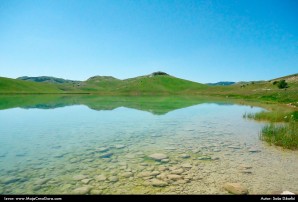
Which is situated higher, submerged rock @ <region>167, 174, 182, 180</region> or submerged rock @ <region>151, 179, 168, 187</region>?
submerged rock @ <region>167, 174, 182, 180</region>

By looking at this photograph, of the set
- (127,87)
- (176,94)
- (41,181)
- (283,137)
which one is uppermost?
(127,87)

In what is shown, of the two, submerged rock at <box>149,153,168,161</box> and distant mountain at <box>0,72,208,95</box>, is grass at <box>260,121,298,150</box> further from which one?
distant mountain at <box>0,72,208,95</box>

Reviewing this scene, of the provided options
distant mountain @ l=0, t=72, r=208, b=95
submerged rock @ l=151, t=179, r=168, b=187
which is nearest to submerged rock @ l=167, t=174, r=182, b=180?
submerged rock @ l=151, t=179, r=168, b=187

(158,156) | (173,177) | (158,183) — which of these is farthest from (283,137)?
(158,183)

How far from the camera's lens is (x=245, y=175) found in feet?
34.6

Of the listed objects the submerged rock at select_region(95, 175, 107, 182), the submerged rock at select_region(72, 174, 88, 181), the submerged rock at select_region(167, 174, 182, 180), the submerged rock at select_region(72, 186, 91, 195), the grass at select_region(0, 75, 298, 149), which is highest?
the grass at select_region(0, 75, 298, 149)

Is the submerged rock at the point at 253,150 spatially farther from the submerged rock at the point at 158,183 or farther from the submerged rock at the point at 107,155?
the submerged rock at the point at 107,155

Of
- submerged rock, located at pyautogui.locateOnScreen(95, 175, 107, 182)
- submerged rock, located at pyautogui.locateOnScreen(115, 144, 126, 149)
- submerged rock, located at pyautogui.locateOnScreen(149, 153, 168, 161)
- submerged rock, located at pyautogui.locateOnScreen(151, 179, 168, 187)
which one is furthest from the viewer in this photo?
submerged rock, located at pyautogui.locateOnScreen(115, 144, 126, 149)

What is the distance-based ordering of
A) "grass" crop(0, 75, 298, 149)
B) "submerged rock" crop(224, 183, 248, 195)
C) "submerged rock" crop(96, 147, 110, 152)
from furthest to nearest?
"grass" crop(0, 75, 298, 149), "submerged rock" crop(96, 147, 110, 152), "submerged rock" crop(224, 183, 248, 195)

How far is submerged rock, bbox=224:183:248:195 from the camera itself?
8.72m

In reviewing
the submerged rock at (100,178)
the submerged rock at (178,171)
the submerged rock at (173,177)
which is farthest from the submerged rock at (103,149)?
the submerged rock at (173,177)

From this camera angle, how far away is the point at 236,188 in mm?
8992

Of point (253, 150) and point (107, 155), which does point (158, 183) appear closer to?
point (107, 155)

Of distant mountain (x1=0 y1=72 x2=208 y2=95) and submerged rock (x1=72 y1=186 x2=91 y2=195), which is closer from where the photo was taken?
submerged rock (x1=72 y1=186 x2=91 y2=195)
